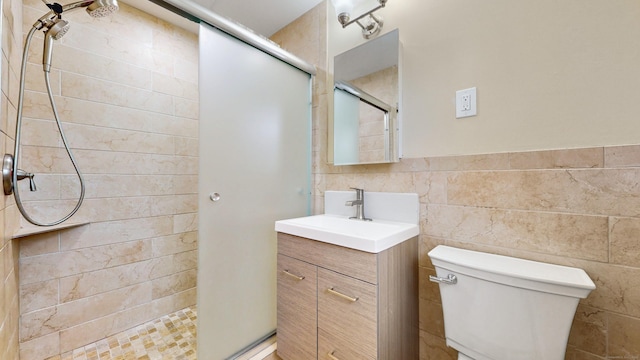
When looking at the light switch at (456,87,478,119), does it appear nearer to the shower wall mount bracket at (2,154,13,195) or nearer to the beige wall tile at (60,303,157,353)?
the shower wall mount bracket at (2,154,13,195)

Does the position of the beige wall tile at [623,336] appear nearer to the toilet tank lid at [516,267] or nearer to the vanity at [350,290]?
the toilet tank lid at [516,267]

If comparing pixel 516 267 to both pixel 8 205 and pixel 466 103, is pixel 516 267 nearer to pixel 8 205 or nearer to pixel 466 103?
pixel 466 103

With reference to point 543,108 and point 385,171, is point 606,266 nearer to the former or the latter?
point 543,108

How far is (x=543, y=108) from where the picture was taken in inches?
36.7

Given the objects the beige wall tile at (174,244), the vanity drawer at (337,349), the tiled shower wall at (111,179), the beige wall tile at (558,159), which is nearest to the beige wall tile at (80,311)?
the tiled shower wall at (111,179)

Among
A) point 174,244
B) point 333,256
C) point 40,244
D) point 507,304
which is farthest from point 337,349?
point 40,244

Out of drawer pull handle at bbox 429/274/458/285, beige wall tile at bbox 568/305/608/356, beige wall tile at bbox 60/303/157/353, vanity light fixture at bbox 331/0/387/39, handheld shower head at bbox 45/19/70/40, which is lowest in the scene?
beige wall tile at bbox 60/303/157/353

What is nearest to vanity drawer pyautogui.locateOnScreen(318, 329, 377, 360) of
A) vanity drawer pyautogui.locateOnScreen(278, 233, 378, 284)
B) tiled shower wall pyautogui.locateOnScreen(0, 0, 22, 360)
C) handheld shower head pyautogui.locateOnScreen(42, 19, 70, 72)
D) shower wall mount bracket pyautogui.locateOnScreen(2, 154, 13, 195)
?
vanity drawer pyautogui.locateOnScreen(278, 233, 378, 284)

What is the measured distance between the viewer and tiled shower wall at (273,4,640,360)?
80cm

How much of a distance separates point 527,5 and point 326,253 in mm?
1346

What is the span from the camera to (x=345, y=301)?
3.25 ft

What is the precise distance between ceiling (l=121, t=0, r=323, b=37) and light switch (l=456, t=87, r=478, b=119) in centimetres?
129

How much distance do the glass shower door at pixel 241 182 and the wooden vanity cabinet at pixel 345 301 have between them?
0.25m

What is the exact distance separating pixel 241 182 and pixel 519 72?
1.42 meters
